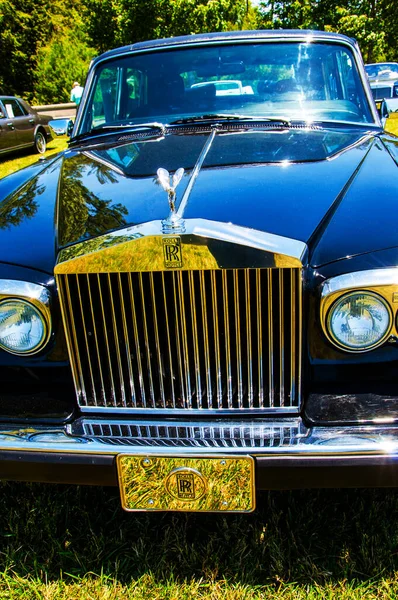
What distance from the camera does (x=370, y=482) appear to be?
64.9 inches

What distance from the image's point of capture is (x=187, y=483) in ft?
5.49

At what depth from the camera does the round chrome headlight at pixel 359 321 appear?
5.32 ft

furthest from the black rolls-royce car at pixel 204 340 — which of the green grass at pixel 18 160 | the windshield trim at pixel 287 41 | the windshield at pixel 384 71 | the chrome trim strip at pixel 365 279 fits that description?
the windshield at pixel 384 71

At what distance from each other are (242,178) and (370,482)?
46.7 inches

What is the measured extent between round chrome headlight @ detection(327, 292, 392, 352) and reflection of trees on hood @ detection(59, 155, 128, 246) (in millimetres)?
746

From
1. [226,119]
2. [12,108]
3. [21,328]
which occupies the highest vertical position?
[12,108]

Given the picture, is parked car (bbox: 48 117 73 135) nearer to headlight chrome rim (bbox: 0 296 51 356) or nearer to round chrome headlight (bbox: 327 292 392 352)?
headlight chrome rim (bbox: 0 296 51 356)

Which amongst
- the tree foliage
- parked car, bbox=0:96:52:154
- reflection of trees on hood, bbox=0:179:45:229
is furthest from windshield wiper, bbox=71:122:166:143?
the tree foliage

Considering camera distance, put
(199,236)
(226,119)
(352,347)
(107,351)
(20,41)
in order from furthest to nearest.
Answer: (20,41), (226,119), (107,351), (352,347), (199,236)

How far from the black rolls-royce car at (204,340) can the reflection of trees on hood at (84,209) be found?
11 mm

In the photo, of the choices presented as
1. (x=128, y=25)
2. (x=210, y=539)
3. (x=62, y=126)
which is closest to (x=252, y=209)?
(x=210, y=539)

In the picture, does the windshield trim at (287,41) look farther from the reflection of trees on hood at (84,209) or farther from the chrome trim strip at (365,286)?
the chrome trim strip at (365,286)

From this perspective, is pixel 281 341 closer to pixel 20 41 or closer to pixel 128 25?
pixel 128 25

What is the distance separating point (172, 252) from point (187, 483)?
724 millimetres
